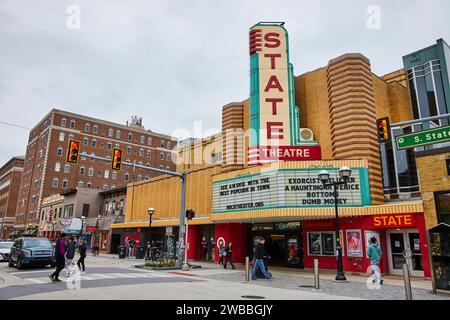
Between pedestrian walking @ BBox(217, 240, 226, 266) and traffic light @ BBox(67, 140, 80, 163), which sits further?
pedestrian walking @ BBox(217, 240, 226, 266)

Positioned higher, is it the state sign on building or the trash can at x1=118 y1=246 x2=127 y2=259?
the state sign on building

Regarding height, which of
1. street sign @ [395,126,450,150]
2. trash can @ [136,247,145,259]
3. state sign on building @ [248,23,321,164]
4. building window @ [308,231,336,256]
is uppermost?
state sign on building @ [248,23,321,164]

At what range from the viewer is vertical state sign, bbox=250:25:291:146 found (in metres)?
23.9

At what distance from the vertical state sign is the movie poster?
7.19 m

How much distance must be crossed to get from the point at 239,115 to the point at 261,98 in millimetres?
4475

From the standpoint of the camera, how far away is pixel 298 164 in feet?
65.9

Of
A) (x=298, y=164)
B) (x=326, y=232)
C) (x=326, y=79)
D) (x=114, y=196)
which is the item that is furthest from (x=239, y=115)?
(x=114, y=196)

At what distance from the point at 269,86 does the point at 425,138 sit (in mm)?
12733

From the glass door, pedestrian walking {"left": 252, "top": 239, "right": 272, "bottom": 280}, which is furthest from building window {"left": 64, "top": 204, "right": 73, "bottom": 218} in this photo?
the glass door

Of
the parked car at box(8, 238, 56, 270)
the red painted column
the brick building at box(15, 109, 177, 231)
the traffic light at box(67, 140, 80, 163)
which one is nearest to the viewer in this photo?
the traffic light at box(67, 140, 80, 163)

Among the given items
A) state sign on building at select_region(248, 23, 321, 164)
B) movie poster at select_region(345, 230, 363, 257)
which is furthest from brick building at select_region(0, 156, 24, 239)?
movie poster at select_region(345, 230, 363, 257)

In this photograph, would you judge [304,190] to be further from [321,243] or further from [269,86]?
[269,86]

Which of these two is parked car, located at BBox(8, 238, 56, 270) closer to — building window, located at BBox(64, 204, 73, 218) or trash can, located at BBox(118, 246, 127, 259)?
trash can, located at BBox(118, 246, 127, 259)

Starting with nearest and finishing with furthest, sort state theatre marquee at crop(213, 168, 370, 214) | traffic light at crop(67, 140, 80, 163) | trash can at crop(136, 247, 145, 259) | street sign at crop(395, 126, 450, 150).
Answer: street sign at crop(395, 126, 450, 150)
traffic light at crop(67, 140, 80, 163)
state theatre marquee at crop(213, 168, 370, 214)
trash can at crop(136, 247, 145, 259)
